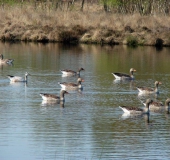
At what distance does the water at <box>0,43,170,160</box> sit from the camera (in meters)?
18.0

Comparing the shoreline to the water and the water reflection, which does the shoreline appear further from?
the water reflection

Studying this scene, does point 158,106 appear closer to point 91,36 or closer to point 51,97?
point 51,97

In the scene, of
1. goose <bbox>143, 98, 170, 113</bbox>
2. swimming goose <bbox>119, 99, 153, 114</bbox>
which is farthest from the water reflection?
goose <bbox>143, 98, 170, 113</bbox>

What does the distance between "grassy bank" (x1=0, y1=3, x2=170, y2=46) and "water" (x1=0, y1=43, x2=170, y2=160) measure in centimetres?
1204

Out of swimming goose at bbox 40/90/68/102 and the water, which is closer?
the water

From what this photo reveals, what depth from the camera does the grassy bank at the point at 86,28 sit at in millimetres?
50812

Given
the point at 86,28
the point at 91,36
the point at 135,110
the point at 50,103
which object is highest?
the point at 86,28

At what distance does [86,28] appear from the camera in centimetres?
5262

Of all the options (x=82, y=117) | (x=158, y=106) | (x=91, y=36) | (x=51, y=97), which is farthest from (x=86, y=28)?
(x=82, y=117)

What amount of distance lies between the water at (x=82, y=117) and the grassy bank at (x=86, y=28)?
39.5ft

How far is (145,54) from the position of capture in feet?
143

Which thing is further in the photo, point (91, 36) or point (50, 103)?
point (91, 36)

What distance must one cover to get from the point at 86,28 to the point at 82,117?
30893 millimetres

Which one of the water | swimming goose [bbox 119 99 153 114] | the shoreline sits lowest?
the water
